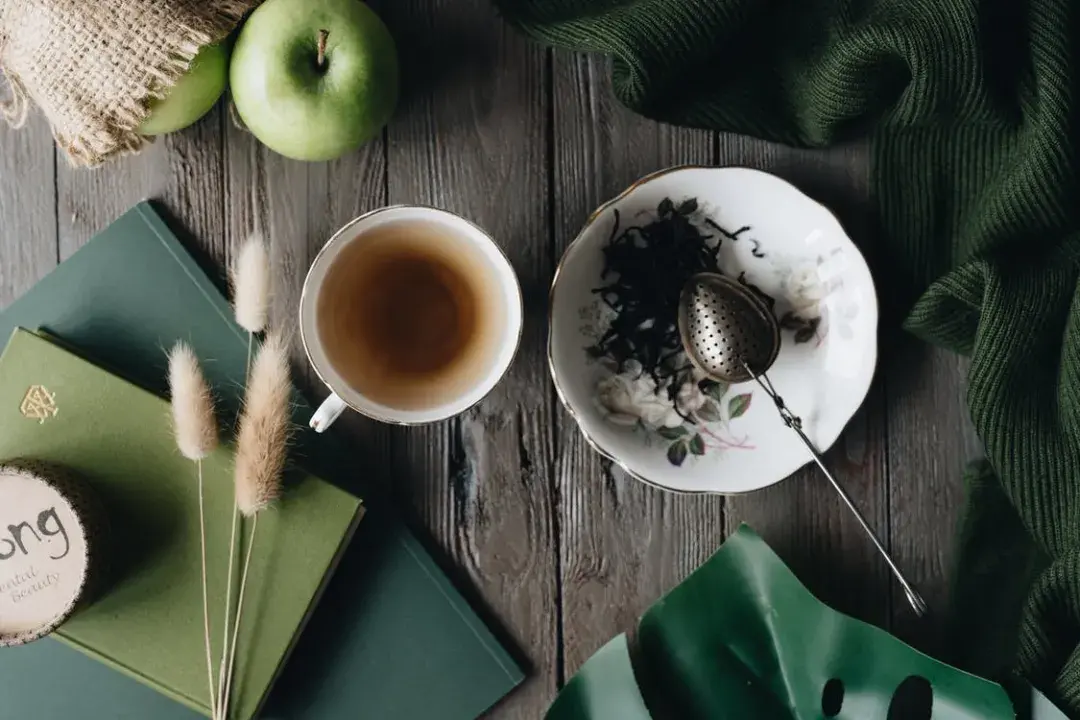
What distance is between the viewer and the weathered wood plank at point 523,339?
93 cm

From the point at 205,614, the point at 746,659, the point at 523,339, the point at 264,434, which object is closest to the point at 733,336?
the point at 523,339

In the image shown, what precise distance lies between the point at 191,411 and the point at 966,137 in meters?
0.75

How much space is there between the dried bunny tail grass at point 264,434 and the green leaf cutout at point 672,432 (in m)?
0.35

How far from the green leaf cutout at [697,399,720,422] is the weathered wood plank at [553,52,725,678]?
81 mm

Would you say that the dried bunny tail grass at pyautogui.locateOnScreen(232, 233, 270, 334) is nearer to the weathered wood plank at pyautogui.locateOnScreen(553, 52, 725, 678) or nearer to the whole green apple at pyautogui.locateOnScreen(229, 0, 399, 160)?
the whole green apple at pyautogui.locateOnScreen(229, 0, 399, 160)

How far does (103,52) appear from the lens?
792 mm

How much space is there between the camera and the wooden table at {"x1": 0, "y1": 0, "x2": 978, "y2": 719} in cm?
93

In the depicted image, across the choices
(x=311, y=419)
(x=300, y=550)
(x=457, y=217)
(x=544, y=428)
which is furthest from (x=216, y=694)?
(x=457, y=217)

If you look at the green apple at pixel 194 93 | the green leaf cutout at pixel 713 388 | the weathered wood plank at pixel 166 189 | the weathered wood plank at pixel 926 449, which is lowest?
the weathered wood plank at pixel 926 449

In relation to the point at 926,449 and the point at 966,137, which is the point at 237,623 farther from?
the point at 966,137

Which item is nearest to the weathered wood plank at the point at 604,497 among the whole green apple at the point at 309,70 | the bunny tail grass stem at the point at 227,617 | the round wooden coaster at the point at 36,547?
the whole green apple at the point at 309,70

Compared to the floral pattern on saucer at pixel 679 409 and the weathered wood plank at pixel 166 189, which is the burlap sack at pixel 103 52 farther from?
the floral pattern on saucer at pixel 679 409

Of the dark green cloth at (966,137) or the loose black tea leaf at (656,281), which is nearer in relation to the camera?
the dark green cloth at (966,137)

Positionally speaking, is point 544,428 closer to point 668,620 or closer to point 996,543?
point 668,620
